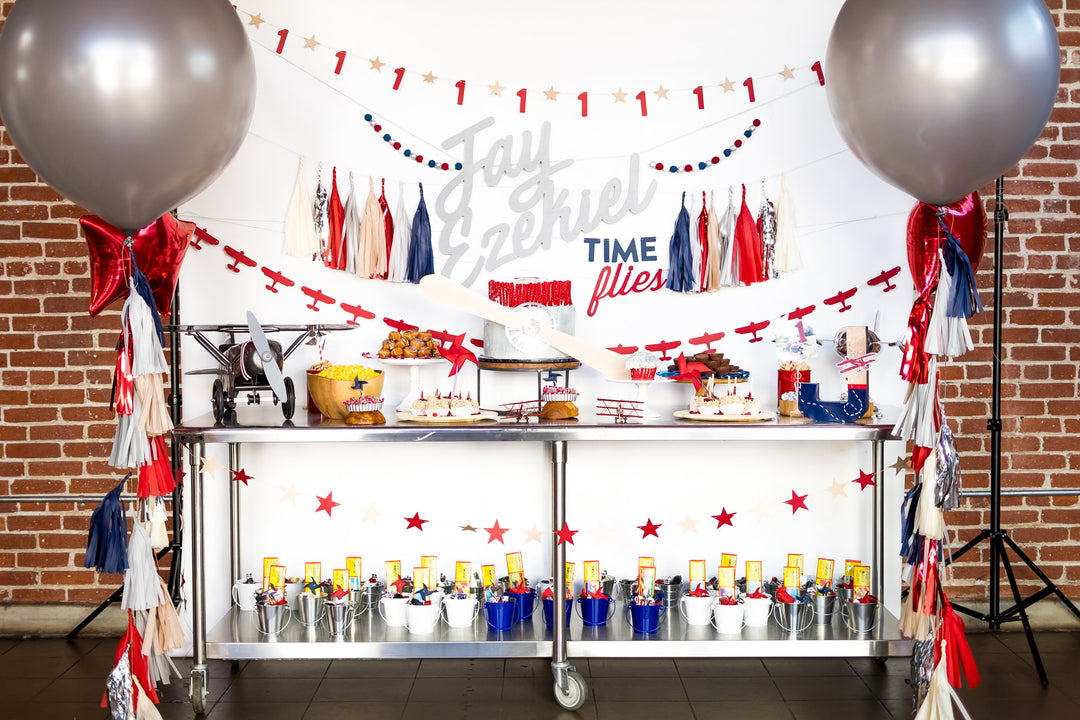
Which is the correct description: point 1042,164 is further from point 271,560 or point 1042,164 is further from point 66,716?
point 66,716

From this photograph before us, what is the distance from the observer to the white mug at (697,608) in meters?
2.99

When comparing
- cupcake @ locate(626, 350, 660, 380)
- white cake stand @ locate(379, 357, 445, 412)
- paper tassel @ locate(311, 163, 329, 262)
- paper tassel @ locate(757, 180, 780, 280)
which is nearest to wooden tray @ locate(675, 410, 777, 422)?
cupcake @ locate(626, 350, 660, 380)

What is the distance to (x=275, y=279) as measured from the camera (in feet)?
10.5

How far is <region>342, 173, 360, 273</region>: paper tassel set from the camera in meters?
3.20

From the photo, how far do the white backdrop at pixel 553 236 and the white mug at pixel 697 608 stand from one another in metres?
0.28

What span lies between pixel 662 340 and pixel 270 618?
161 centimetres

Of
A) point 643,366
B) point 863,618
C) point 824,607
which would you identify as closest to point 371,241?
A: point 643,366

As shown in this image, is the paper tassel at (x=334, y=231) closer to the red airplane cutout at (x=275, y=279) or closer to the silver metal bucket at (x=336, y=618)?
the red airplane cutout at (x=275, y=279)

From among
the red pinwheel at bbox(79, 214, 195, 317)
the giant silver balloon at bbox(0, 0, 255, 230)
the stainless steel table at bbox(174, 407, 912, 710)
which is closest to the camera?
the giant silver balloon at bbox(0, 0, 255, 230)

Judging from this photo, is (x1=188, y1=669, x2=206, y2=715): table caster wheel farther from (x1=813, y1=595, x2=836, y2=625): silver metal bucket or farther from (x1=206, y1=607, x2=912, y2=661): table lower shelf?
(x1=813, y1=595, x2=836, y2=625): silver metal bucket

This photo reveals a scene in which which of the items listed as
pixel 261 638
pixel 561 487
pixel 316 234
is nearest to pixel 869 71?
pixel 561 487

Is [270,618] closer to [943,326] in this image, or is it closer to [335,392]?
[335,392]

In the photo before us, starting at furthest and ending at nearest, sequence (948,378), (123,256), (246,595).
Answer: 1. (948,378)
2. (246,595)
3. (123,256)

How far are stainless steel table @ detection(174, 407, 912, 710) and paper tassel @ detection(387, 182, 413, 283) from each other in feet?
1.92
